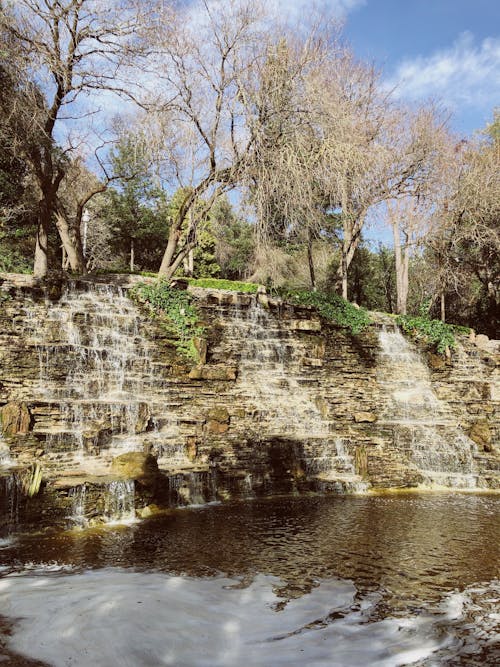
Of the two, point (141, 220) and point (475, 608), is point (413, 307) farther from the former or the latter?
point (475, 608)

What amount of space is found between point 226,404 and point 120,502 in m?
4.07

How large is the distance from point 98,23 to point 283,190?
23.1ft

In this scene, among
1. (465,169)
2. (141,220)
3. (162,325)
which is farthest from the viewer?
(141,220)

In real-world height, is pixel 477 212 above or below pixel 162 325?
above

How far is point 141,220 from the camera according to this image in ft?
99.2

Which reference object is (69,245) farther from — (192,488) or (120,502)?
(120,502)

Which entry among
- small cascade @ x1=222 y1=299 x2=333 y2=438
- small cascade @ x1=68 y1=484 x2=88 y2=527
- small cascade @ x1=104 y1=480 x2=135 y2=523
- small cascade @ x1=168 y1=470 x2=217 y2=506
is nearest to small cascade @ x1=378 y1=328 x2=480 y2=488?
small cascade @ x1=222 y1=299 x2=333 y2=438

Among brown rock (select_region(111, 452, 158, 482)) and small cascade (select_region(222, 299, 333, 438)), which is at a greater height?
small cascade (select_region(222, 299, 333, 438))

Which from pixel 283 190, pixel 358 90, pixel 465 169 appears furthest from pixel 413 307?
pixel 283 190

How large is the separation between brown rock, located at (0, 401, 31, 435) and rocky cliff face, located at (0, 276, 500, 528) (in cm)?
3

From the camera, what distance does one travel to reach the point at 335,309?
16.0 metres

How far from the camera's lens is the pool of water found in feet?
13.0

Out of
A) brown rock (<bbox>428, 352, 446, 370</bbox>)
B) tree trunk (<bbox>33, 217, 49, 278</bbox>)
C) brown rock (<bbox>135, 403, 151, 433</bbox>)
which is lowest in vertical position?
brown rock (<bbox>135, 403, 151, 433</bbox>)

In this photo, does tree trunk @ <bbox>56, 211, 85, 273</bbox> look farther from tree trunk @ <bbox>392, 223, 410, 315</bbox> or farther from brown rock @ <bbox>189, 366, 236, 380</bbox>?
tree trunk @ <bbox>392, 223, 410, 315</bbox>
